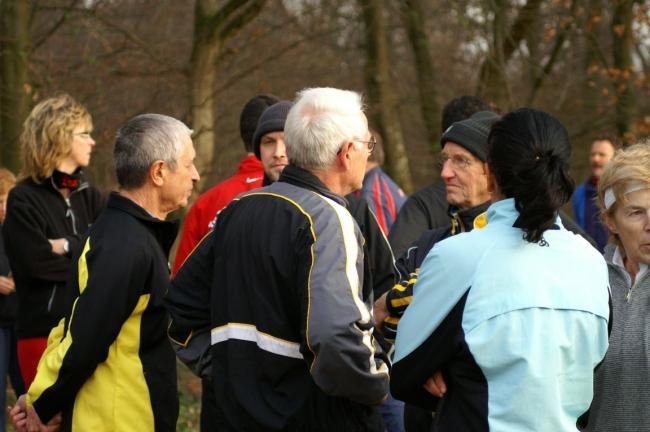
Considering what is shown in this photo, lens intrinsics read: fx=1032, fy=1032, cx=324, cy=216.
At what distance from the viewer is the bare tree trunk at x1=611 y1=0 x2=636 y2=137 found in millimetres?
13877

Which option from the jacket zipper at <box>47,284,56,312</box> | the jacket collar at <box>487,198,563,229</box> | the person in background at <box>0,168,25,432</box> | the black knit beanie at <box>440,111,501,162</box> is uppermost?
the black knit beanie at <box>440,111,501,162</box>

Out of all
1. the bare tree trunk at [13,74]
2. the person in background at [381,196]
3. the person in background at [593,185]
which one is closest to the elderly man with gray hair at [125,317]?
the person in background at [381,196]

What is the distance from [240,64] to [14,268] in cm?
826

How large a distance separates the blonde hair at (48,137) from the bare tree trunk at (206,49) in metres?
3.18

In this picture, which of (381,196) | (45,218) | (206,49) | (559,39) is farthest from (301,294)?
(559,39)

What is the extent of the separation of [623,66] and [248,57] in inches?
202

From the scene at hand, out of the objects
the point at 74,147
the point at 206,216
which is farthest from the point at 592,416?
the point at 74,147

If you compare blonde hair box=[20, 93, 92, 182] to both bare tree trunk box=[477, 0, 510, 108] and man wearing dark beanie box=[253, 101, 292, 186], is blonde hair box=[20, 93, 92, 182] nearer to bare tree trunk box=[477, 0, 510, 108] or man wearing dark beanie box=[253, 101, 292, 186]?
man wearing dark beanie box=[253, 101, 292, 186]

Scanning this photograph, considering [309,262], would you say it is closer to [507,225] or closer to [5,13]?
[507,225]

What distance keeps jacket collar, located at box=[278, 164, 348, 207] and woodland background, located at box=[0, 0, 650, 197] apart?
545 centimetres

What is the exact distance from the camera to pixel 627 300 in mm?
3750

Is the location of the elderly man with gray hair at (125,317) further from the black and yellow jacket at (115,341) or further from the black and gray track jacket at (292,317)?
the black and gray track jacket at (292,317)

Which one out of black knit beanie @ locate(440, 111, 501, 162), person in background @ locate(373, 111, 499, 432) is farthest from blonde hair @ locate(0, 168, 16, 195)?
black knit beanie @ locate(440, 111, 501, 162)

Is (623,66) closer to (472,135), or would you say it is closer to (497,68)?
(497,68)
